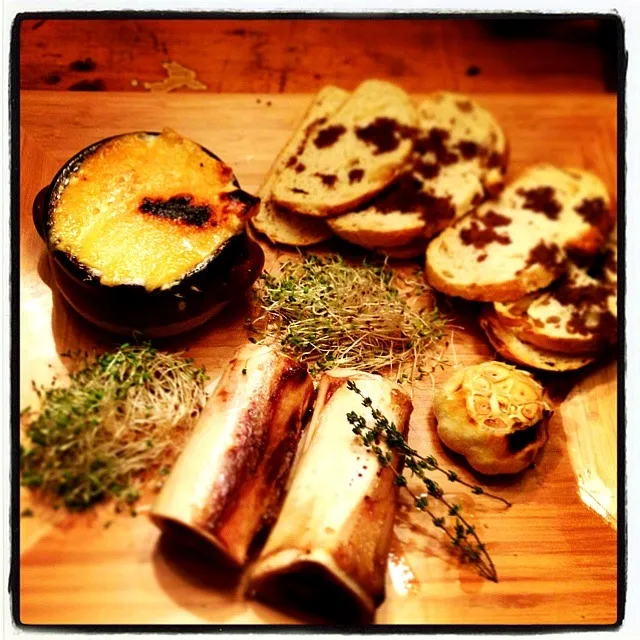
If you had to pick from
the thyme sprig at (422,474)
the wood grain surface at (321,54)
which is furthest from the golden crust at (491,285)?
the wood grain surface at (321,54)

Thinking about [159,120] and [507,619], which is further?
[159,120]

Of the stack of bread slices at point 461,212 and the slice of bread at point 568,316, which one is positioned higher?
the stack of bread slices at point 461,212

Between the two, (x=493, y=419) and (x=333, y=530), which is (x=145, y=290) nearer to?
(x=333, y=530)

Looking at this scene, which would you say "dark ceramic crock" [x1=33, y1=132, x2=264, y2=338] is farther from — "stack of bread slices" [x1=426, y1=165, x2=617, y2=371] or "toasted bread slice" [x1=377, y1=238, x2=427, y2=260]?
"stack of bread slices" [x1=426, y1=165, x2=617, y2=371]

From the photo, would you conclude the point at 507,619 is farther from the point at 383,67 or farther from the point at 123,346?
the point at 383,67

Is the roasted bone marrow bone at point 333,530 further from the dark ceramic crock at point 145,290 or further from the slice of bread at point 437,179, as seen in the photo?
the slice of bread at point 437,179

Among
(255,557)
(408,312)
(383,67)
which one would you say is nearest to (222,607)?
(255,557)

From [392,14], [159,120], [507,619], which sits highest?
[392,14]
